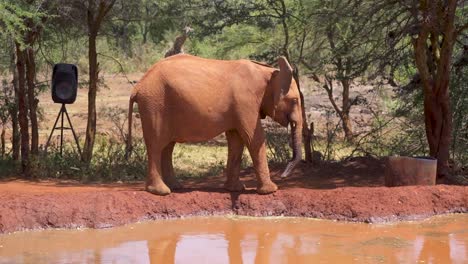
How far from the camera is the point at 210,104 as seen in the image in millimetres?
11617

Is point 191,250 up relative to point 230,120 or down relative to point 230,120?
down

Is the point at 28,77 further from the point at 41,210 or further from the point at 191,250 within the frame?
the point at 191,250

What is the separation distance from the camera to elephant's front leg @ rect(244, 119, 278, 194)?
11.7m

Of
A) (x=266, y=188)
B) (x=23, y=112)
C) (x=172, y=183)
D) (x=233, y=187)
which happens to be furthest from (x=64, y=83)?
(x=266, y=188)

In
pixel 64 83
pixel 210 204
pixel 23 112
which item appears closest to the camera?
pixel 210 204

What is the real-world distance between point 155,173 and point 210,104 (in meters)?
1.17

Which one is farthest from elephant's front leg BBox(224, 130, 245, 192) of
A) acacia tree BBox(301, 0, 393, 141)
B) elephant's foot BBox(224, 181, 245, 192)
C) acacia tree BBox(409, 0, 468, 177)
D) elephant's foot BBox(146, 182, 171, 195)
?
acacia tree BBox(301, 0, 393, 141)

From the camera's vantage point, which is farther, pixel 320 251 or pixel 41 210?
pixel 41 210

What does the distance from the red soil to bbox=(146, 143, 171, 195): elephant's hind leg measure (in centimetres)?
9

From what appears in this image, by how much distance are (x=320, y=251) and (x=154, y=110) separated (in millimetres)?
3098

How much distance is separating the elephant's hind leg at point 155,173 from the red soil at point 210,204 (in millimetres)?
93

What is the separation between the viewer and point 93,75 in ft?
50.9

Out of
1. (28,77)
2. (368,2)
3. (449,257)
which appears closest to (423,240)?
(449,257)

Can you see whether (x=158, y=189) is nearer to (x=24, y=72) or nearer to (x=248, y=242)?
(x=248, y=242)
